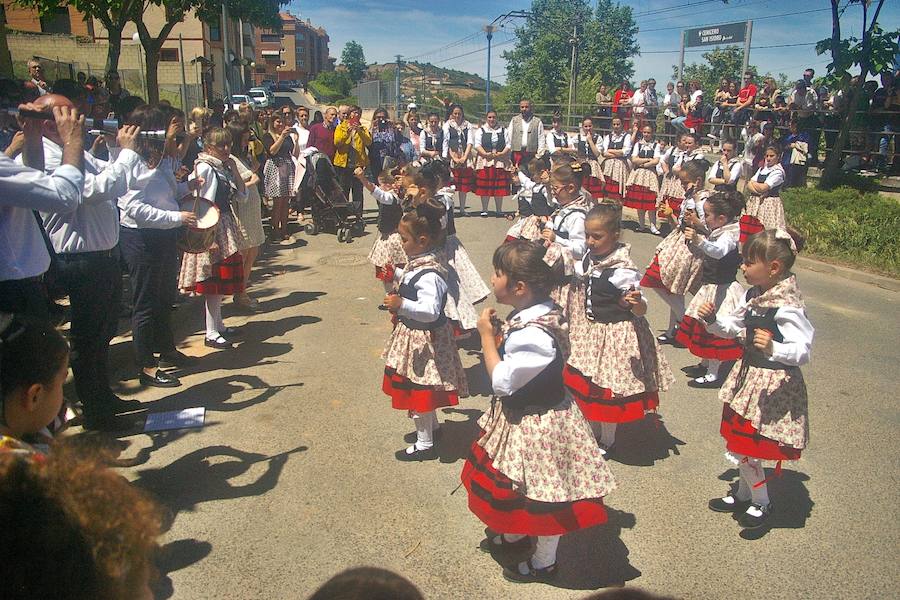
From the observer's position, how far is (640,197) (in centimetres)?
1286

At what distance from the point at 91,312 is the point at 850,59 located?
45.0 ft

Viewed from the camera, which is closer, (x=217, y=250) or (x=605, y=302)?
(x=605, y=302)

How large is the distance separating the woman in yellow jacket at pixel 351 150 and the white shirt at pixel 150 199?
6544mm

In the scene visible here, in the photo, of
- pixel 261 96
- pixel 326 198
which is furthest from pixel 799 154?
pixel 261 96

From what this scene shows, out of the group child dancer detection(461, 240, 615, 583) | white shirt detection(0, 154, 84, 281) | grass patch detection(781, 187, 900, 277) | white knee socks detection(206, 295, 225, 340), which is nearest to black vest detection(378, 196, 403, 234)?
white knee socks detection(206, 295, 225, 340)

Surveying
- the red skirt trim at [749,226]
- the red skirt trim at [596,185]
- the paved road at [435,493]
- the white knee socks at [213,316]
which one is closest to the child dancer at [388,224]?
the paved road at [435,493]

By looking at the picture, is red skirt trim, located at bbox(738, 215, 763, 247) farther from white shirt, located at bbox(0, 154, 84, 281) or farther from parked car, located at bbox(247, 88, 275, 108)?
parked car, located at bbox(247, 88, 275, 108)

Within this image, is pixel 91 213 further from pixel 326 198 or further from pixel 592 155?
pixel 592 155

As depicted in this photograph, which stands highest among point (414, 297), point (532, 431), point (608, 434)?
point (414, 297)

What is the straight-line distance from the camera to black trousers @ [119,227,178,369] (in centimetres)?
538

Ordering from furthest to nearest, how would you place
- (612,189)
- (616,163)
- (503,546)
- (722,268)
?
(612,189) → (616,163) → (722,268) → (503,546)

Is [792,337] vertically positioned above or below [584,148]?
below

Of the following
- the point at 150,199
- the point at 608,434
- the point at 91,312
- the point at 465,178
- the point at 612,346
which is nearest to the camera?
the point at 91,312

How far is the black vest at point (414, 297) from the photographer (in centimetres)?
418
